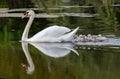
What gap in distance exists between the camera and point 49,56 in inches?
467

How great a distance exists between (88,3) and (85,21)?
444 cm

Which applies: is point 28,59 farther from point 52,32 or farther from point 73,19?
point 73,19

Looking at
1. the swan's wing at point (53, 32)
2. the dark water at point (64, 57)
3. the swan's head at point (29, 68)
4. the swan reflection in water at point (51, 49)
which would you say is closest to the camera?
the dark water at point (64, 57)

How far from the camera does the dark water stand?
9.95 meters

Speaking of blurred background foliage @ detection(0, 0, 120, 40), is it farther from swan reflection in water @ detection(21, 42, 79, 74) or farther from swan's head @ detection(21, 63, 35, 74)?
swan's head @ detection(21, 63, 35, 74)

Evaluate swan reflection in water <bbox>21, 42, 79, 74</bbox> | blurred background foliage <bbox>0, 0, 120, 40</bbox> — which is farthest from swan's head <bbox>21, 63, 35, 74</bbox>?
blurred background foliage <bbox>0, 0, 120, 40</bbox>

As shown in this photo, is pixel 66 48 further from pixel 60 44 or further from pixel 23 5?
pixel 23 5

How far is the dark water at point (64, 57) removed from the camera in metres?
9.95

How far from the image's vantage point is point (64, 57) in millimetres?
11484

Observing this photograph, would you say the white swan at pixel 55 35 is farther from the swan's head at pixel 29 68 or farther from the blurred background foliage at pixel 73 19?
the swan's head at pixel 29 68

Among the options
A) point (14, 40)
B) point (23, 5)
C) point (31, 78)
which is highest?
point (31, 78)

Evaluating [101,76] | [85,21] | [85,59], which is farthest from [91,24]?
[101,76]

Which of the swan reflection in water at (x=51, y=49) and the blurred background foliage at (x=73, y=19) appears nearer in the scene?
the swan reflection in water at (x=51, y=49)

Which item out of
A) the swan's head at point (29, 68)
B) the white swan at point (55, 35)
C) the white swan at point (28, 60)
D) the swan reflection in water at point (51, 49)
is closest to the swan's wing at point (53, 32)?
the white swan at point (55, 35)
